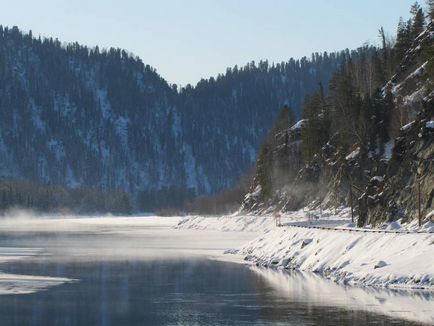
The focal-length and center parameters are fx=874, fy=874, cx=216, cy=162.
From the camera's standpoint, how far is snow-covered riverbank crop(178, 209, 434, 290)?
150ft

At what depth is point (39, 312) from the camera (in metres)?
37.4

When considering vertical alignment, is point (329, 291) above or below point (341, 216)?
below

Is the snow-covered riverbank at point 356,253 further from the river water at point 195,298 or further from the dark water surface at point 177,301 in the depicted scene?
the dark water surface at point 177,301

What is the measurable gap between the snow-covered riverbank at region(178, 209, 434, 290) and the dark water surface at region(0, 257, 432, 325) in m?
2.92

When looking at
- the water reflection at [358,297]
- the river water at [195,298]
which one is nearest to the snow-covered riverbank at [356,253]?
the water reflection at [358,297]

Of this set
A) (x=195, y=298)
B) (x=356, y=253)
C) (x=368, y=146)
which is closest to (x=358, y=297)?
(x=195, y=298)

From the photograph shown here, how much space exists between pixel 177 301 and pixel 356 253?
1480cm

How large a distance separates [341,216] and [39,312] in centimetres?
5879

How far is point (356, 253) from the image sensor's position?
52.0m

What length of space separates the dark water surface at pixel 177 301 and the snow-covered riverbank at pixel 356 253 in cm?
292

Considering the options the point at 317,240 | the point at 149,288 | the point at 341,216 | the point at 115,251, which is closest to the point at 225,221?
the point at 341,216

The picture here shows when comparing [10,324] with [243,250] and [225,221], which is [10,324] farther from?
[225,221]

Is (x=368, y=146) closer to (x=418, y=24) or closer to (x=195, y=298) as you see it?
(x=418, y=24)

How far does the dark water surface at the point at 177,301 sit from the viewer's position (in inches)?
1384
